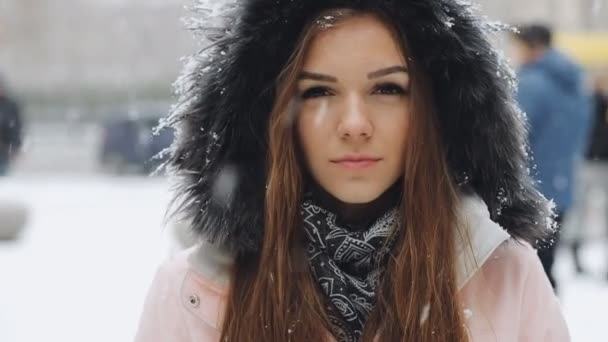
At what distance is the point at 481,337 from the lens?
1586mm

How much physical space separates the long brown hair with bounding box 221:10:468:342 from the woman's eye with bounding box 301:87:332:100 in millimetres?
25

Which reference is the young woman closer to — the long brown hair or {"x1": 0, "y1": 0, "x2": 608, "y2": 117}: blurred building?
the long brown hair

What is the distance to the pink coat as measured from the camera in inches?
62.7

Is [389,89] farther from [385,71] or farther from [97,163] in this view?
Result: [97,163]

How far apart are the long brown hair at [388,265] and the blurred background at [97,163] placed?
0.24m

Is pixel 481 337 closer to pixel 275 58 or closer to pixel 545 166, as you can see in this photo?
pixel 275 58

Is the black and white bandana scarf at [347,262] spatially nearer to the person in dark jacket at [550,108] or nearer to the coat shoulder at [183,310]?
the coat shoulder at [183,310]

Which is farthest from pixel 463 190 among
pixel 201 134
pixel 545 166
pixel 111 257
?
pixel 111 257

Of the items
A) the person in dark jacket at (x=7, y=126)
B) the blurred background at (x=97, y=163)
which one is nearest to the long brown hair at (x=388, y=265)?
the blurred background at (x=97, y=163)

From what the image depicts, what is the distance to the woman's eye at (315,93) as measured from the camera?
62.0 inches

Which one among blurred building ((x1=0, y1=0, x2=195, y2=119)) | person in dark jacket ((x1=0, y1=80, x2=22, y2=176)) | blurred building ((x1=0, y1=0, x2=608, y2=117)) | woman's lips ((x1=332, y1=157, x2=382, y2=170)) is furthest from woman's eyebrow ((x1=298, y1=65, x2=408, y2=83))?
blurred building ((x1=0, y1=0, x2=195, y2=119))

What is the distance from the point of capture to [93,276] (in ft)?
23.4

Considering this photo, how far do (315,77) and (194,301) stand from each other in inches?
18.4

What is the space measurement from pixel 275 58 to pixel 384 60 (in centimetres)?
22
